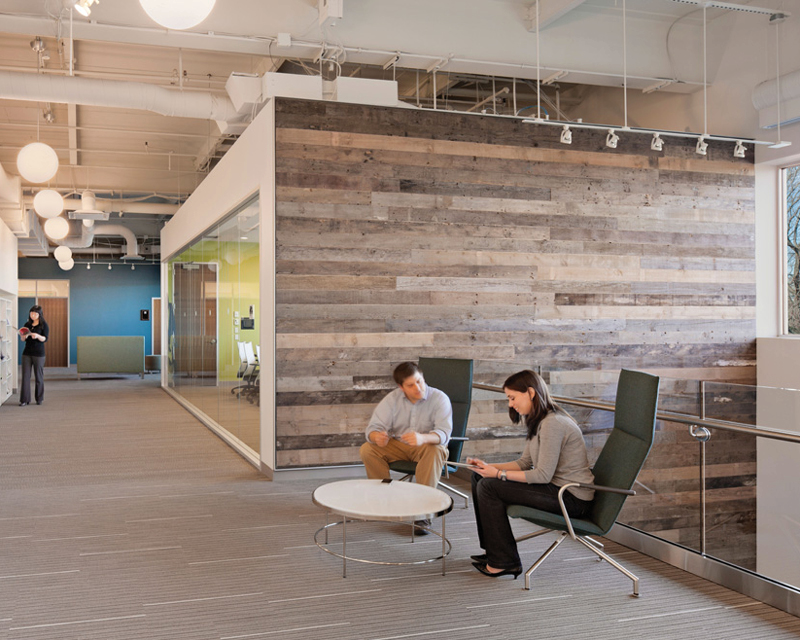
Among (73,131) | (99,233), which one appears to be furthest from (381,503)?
(99,233)

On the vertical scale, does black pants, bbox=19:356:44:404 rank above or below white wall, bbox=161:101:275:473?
below

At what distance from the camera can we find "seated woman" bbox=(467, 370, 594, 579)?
4055mm

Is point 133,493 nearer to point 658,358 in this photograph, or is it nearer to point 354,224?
point 354,224

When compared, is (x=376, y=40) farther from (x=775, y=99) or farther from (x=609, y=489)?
(x=609, y=489)

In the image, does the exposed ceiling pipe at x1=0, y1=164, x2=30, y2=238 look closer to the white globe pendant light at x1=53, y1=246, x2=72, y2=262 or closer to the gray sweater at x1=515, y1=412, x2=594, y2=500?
the white globe pendant light at x1=53, y1=246, x2=72, y2=262

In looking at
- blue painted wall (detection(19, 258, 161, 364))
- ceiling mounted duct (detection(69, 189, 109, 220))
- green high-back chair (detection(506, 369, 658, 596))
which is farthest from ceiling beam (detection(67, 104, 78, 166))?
blue painted wall (detection(19, 258, 161, 364))

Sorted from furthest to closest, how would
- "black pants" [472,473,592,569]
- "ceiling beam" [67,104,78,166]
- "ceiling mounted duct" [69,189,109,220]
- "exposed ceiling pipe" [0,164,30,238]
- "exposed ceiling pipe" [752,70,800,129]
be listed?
"ceiling mounted duct" [69,189,109,220] < "exposed ceiling pipe" [0,164,30,238] < "ceiling beam" [67,104,78,166] < "exposed ceiling pipe" [752,70,800,129] < "black pants" [472,473,592,569]

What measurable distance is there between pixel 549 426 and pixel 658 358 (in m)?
4.23

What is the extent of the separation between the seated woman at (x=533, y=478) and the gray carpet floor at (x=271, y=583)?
194mm

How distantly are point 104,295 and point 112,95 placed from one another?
18.0m

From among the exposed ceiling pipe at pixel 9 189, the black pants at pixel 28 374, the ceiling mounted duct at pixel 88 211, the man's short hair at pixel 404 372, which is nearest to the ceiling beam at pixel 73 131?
the ceiling mounted duct at pixel 88 211

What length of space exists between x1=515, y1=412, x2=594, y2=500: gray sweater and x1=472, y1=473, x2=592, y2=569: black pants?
5cm

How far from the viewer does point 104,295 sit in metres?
24.4

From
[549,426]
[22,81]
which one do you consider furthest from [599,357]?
[22,81]
